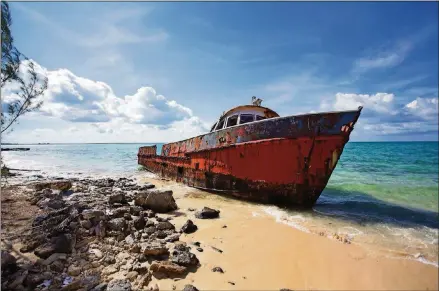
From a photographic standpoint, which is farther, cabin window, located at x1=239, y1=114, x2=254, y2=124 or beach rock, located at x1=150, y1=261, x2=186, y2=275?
cabin window, located at x1=239, y1=114, x2=254, y2=124

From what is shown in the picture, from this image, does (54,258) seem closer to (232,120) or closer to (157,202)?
(157,202)

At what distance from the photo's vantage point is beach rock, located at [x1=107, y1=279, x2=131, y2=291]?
2.79m

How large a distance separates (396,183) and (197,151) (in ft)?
30.0

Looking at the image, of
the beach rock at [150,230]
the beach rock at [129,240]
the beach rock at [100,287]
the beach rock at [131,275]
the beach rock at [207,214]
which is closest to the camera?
the beach rock at [100,287]

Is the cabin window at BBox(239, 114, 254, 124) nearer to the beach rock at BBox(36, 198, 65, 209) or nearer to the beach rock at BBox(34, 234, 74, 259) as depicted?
the beach rock at BBox(36, 198, 65, 209)

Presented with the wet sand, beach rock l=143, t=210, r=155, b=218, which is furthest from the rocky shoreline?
beach rock l=143, t=210, r=155, b=218

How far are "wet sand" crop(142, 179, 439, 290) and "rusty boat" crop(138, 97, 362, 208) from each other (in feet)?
6.89

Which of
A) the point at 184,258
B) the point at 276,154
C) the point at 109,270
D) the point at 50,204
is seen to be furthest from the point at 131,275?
the point at 276,154

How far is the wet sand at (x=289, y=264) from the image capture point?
124 inches

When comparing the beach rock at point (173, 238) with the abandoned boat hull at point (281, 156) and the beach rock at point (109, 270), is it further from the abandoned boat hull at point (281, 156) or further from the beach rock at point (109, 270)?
the abandoned boat hull at point (281, 156)

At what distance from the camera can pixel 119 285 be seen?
9.36 feet

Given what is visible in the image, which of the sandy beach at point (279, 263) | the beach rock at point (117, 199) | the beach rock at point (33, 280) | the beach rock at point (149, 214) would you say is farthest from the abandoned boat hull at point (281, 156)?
the beach rock at point (33, 280)

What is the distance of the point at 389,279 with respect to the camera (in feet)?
10.9

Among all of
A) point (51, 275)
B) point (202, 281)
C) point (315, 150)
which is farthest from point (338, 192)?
point (51, 275)
